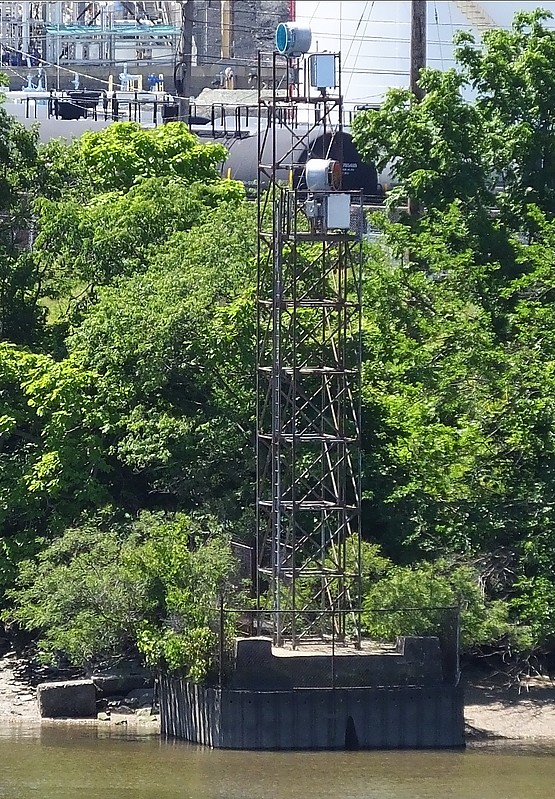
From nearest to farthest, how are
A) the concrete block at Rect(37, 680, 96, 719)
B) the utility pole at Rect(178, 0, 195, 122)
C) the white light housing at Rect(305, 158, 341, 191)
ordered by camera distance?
the white light housing at Rect(305, 158, 341, 191) → the concrete block at Rect(37, 680, 96, 719) → the utility pole at Rect(178, 0, 195, 122)

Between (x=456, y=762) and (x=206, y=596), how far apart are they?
493cm

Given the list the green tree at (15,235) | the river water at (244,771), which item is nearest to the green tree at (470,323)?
the river water at (244,771)

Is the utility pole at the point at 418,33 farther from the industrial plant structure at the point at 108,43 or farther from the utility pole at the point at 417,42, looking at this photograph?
the industrial plant structure at the point at 108,43

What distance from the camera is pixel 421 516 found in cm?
2881

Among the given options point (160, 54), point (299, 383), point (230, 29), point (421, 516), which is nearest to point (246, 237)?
point (299, 383)

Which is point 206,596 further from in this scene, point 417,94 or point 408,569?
point 417,94

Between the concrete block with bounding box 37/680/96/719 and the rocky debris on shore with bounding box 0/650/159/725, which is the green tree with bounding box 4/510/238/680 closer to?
the rocky debris on shore with bounding box 0/650/159/725

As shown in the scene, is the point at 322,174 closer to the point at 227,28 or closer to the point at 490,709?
the point at 490,709

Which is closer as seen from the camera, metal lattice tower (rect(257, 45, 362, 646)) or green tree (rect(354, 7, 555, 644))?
metal lattice tower (rect(257, 45, 362, 646))

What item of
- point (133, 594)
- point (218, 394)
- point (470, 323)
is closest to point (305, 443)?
point (218, 394)

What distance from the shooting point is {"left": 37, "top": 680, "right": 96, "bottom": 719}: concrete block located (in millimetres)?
25703

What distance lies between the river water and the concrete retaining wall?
366 millimetres

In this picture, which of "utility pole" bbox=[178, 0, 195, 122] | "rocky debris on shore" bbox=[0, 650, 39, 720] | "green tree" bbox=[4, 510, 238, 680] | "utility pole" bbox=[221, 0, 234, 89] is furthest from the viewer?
"utility pole" bbox=[221, 0, 234, 89]

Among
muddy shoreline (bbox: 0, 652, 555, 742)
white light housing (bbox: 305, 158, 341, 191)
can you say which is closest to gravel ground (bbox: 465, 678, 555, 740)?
muddy shoreline (bbox: 0, 652, 555, 742)
